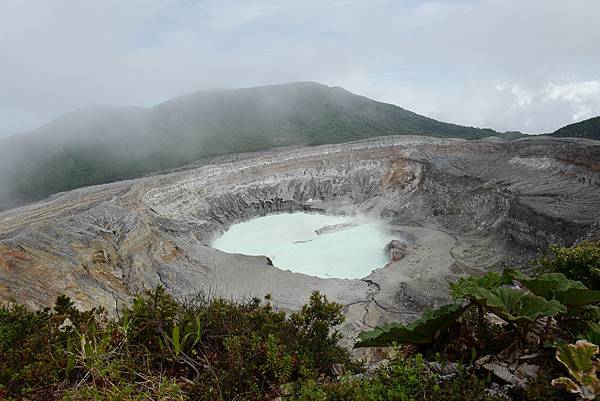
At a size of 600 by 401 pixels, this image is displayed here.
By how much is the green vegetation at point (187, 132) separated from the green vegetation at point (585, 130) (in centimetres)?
2982

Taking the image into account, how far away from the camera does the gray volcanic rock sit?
22766 mm

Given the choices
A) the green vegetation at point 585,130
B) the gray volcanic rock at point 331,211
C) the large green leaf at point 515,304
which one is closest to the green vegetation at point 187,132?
the gray volcanic rock at point 331,211

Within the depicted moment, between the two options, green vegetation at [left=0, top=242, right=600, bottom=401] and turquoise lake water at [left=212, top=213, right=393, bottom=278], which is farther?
turquoise lake water at [left=212, top=213, right=393, bottom=278]

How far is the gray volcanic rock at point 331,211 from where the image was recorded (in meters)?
22.8

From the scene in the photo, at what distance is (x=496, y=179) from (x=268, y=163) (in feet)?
92.5

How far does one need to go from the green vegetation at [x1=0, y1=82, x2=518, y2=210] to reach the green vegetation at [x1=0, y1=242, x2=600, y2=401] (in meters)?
61.7

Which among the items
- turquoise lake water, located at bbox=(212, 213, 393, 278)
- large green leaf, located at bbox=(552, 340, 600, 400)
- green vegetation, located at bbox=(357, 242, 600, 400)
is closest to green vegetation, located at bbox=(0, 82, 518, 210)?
turquoise lake water, located at bbox=(212, 213, 393, 278)

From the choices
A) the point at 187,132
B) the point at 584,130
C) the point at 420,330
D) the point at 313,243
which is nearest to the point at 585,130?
the point at 584,130

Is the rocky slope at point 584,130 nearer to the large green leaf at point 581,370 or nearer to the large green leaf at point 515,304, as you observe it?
the large green leaf at point 515,304

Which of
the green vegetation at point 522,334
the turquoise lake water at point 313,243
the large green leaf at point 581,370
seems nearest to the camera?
the large green leaf at point 581,370

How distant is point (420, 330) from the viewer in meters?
5.37

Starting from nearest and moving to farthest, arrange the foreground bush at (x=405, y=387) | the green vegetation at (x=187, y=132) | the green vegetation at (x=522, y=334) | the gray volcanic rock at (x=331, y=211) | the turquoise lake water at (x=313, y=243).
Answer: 1. the green vegetation at (x=522, y=334)
2. the foreground bush at (x=405, y=387)
3. the gray volcanic rock at (x=331, y=211)
4. the turquoise lake water at (x=313, y=243)
5. the green vegetation at (x=187, y=132)

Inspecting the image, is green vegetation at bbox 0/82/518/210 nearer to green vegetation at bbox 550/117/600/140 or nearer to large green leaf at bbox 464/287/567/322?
green vegetation at bbox 550/117/600/140

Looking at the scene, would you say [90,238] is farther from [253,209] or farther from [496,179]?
[496,179]
